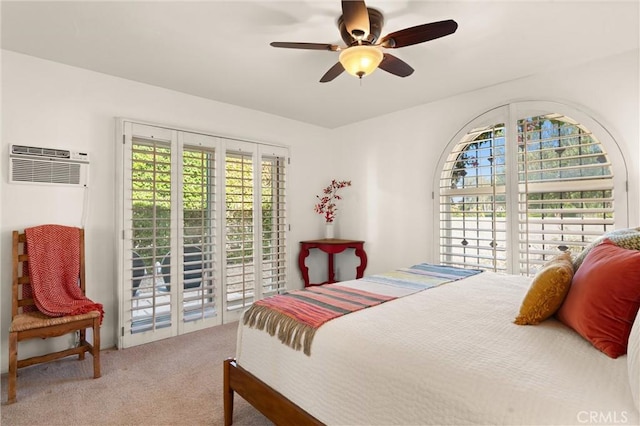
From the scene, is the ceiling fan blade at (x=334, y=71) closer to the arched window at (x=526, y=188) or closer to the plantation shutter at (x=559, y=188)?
the arched window at (x=526, y=188)

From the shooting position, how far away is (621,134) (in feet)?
8.55

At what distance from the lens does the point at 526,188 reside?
9.97 feet

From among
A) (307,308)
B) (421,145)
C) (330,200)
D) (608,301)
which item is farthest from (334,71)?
(330,200)

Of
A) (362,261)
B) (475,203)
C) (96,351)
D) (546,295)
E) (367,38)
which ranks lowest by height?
(96,351)

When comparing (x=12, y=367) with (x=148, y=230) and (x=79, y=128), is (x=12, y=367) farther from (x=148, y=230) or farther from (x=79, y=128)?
(x=79, y=128)

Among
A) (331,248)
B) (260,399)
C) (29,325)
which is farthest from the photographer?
(331,248)

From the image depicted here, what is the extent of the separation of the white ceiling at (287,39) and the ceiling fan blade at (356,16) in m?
0.24

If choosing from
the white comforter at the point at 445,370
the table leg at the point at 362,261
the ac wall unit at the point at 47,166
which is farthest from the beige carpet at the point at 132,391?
the table leg at the point at 362,261

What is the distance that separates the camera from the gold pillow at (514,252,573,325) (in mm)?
1393

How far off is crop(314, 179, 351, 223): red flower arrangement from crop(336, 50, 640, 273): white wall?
0.41ft

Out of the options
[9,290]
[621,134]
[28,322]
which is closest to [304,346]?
[28,322]

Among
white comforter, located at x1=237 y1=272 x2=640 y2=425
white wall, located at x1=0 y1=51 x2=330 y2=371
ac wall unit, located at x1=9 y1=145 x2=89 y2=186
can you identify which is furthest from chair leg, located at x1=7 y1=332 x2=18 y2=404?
white comforter, located at x1=237 y1=272 x2=640 y2=425

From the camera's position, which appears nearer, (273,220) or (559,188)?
(559,188)
